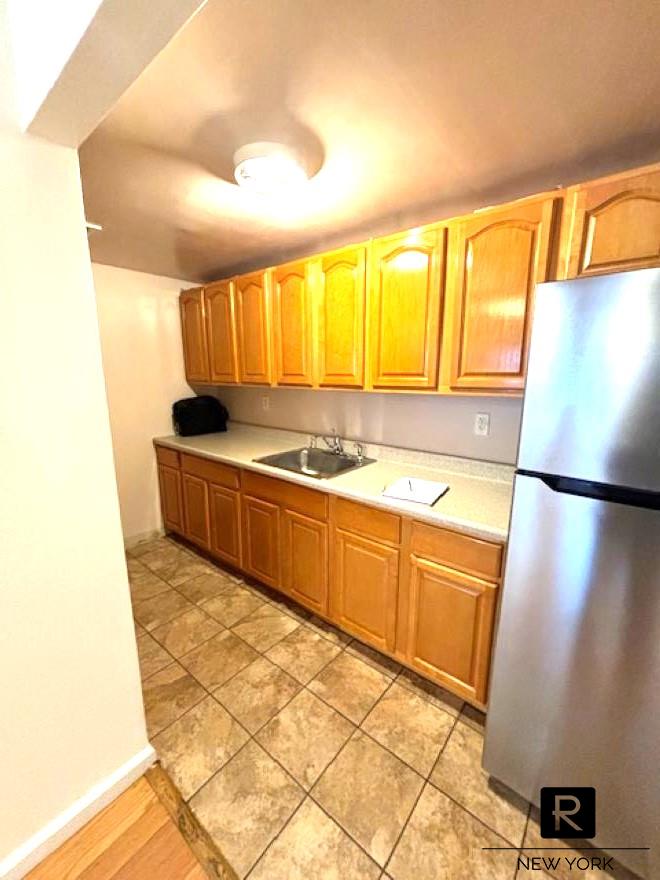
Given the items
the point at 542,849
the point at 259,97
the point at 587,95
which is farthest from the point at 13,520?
the point at 587,95

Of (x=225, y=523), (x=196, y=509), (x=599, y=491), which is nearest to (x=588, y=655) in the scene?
(x=599, y=491)

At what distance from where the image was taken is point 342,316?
1.90 m

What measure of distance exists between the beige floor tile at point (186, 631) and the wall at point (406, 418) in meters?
1.39

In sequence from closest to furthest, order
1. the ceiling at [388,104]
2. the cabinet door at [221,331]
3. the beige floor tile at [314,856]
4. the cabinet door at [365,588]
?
the ceiling at [388,104]
the beige floor tile at [314,856]
the cabinet door at [365,588]
the cabinet door at [221,331]

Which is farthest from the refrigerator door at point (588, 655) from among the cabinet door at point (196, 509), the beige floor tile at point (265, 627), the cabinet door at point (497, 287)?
the cabinet door at point (196, 509)

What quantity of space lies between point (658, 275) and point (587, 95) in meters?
0.64

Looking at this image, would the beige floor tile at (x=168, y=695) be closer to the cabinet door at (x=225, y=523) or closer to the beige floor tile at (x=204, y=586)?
the beige floor tile at (x=204, y=586)

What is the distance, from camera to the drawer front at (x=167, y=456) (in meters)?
2.79

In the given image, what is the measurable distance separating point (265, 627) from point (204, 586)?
24.9 inches

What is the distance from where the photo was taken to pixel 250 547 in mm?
2303

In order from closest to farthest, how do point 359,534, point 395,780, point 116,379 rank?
point 395,780 → point 359,534 → point 116,379

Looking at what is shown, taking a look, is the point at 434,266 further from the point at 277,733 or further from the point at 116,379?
the point at 116,379

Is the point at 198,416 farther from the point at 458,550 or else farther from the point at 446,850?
the point at 446,850

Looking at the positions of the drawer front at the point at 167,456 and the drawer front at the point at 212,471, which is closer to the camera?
the drawer front at the point at 212,471
